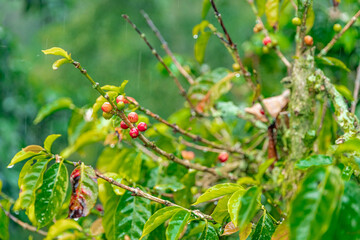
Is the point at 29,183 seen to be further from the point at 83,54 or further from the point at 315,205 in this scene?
the point at 83,54

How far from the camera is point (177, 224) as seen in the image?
56 cm

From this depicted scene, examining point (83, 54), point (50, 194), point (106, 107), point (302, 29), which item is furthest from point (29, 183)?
point (83, 54)

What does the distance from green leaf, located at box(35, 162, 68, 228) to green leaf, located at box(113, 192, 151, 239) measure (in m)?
0.15

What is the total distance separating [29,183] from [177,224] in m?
0.29

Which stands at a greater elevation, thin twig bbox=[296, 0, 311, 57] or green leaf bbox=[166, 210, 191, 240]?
thin twig bbox=[296, 0, 311, 57]

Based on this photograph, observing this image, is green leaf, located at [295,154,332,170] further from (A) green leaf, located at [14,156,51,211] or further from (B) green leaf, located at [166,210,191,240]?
(A) green leaf, located at [14,156,51,211]

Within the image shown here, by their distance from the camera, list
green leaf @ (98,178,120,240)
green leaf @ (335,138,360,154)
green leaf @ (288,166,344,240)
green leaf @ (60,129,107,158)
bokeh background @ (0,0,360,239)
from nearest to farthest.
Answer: green leaf @ (288,166,344,240) → green leaf @ (335,138,360,154) → green leaf @ (98,178,120,240) → green leaf @ (60,129,107,158) → bokeh background @ (0,0,360,239)

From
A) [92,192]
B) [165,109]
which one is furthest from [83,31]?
[92,192]

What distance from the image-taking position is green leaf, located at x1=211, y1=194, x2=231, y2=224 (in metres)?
0.62

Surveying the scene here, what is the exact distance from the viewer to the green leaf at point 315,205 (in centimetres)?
35

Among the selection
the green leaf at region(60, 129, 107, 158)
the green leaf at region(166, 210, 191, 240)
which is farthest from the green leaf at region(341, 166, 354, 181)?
the green leaf at region(60, 129, 107, 158)

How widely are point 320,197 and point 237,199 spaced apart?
0.22 meters

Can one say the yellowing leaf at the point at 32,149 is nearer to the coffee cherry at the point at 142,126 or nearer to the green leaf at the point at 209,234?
the coffee cherry at the point at 142,126

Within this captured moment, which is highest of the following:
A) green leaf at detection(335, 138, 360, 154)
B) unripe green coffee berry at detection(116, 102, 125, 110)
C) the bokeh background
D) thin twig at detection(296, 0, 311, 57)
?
the bokeh background
